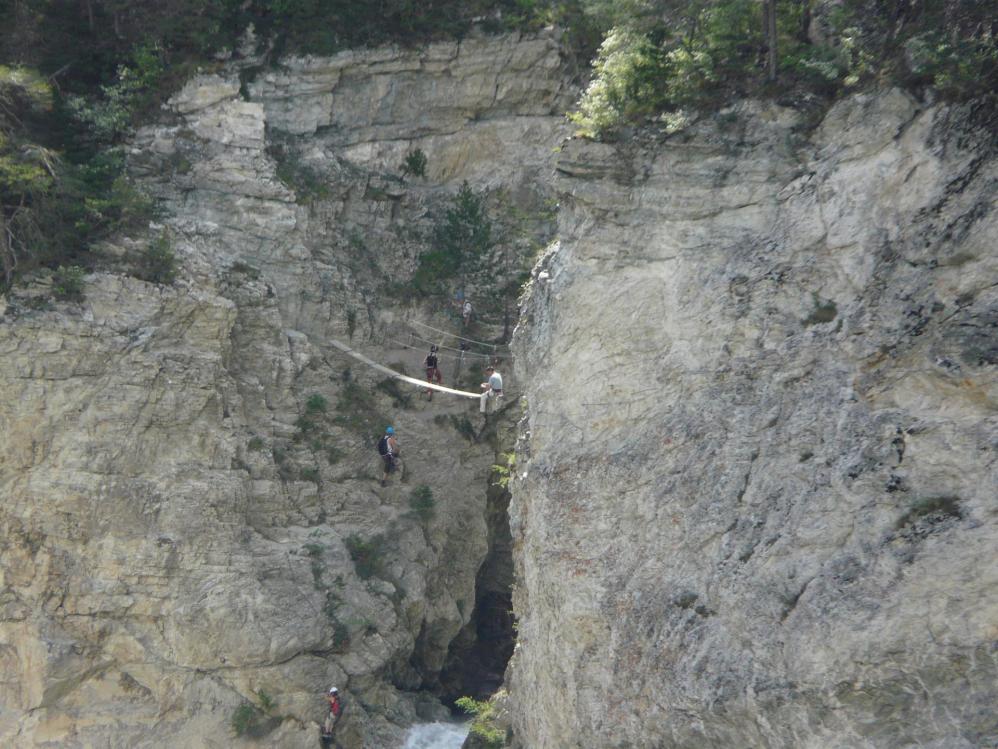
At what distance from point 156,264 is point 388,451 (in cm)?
515

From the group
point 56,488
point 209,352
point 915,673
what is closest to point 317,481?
point 209,352

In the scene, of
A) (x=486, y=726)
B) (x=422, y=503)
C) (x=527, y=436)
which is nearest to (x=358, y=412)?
(x=422, y=503)

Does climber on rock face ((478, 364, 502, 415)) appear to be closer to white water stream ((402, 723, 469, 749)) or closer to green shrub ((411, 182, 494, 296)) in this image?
green shrub ((411, 182, 494, 296))

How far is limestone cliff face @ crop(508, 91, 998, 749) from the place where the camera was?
1320 cm

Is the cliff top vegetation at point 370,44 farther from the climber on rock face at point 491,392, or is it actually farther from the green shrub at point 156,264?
the climber on rock face at point 491,392

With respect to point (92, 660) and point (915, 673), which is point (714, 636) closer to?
point (915, 673)

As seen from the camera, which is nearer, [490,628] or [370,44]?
[490,628]

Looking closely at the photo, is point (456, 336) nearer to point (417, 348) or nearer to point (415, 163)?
point (417, 348)

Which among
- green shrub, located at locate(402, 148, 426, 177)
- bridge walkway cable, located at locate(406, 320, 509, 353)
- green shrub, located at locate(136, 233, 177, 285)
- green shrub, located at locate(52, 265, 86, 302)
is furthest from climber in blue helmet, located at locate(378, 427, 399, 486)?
green shrub, located at locate(52, 265, 86, 302)

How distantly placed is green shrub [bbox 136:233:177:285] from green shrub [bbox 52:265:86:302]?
1011 mm

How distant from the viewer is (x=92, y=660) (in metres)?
20.5

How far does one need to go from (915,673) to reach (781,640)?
1.63 m

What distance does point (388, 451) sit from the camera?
23.1 metres

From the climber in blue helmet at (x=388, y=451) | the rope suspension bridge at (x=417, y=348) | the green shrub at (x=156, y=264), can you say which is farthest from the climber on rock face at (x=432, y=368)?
the green shrub at (x=156, y=264)
